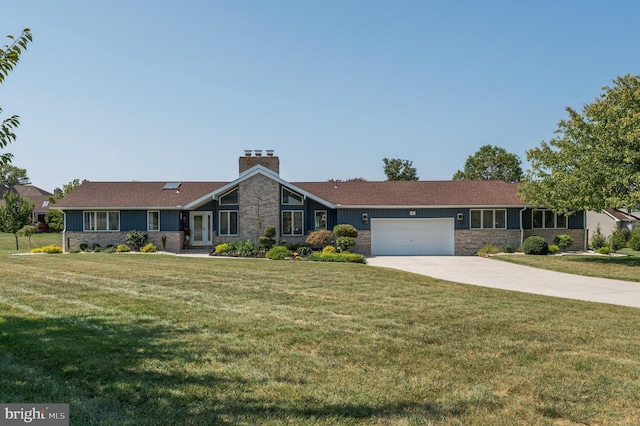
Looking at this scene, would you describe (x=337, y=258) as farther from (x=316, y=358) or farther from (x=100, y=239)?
(x=316, y=358)

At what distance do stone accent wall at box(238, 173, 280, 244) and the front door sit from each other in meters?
3.52

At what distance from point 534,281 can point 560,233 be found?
50.4 feet

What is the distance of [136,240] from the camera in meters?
27.5

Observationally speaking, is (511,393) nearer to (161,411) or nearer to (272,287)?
(161,411)

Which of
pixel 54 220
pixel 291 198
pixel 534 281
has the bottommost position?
pixel 534 281

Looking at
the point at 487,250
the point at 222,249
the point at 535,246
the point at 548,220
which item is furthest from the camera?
the point at 548,220

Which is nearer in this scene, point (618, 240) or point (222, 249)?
point (222, 249)

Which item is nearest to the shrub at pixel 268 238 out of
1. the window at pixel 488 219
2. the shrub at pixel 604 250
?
the window at pixel 488 219

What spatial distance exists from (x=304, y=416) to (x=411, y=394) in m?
1.20

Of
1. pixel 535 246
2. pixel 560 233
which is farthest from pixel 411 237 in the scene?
pixel 560 233

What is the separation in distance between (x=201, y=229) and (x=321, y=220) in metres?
7.83

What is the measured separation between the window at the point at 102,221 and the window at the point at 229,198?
22.0 feet

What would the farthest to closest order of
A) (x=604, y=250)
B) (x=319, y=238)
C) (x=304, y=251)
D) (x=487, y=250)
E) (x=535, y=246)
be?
(x=604, y=250), (x=487, y=250), (x=535, y=246), (x=319, y=238), (x=304, y=251)

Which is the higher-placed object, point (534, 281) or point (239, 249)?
point (239, 249)
